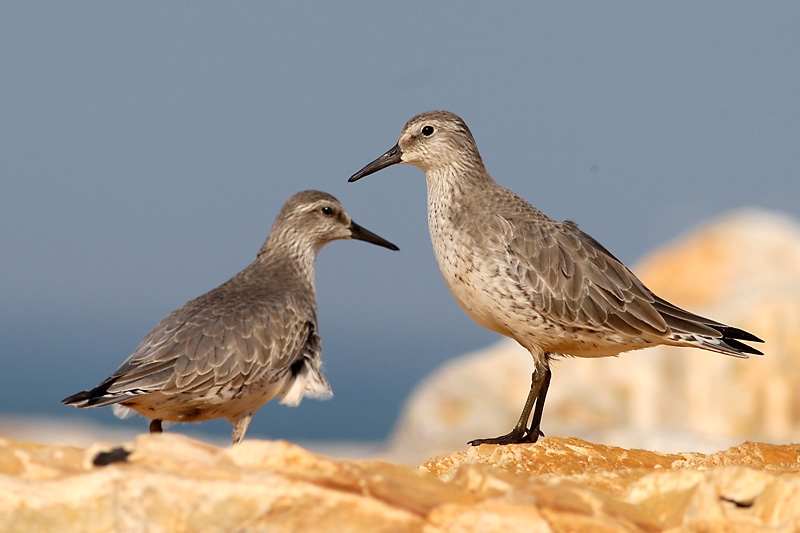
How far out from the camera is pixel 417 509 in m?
3.85

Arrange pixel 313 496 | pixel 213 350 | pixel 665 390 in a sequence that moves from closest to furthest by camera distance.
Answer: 1. pixel 313 496
2. pixel 213 350
3. pixel 665 390

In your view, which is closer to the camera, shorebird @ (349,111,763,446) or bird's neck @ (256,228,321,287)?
shorebird @ (349,111,763,446)

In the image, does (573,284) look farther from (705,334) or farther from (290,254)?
(290,254)

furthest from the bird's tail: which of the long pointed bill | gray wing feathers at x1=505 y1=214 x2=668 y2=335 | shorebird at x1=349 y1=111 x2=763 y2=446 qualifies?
the long pointed bill

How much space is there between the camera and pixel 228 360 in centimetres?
781

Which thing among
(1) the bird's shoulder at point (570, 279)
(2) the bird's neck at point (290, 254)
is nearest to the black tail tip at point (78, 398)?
(2) the bird's neck at point (290, 254)

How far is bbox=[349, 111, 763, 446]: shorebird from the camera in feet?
26.6

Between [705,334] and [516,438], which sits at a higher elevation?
[705,334]

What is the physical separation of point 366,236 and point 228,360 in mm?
3301

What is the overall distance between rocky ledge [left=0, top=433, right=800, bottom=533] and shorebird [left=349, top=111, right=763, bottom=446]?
3531mm

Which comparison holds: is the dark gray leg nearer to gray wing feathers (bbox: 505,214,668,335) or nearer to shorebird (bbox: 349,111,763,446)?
shorebird (bbox: 349,111,763,446)

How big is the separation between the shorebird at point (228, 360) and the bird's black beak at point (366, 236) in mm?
1321

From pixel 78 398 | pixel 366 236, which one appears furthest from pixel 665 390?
pixel 78 398

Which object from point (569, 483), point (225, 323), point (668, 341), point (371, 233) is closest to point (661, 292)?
point (371, 233)
